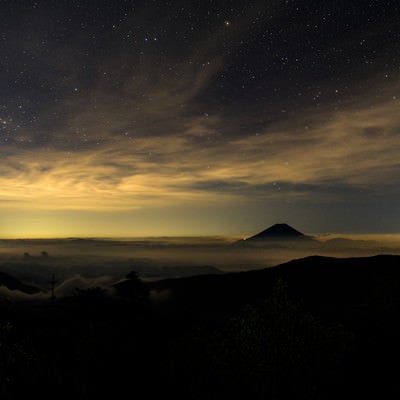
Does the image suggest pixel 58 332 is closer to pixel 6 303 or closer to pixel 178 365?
pixel 178 365

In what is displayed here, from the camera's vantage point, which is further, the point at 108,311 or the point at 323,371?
the point at 108,311

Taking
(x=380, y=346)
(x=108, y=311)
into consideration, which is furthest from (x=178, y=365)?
(x=108, y=311)

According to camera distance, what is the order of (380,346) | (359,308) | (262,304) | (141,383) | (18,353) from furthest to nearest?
(359,308) → (141,383) → (380,346) → (262,304) → (18,353)

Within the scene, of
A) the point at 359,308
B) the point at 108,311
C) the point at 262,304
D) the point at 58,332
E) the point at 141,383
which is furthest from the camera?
the point at 359,308

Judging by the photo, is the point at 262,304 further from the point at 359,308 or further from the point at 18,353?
the point at 359,308

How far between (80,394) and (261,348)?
21171 millimetres

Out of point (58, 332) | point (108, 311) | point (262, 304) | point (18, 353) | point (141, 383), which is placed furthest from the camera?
point (58, 332)

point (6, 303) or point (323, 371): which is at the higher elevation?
point (6, 303)

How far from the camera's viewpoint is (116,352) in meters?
55.9

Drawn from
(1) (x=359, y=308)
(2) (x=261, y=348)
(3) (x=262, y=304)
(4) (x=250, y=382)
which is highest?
(3) (x=262, y=304)

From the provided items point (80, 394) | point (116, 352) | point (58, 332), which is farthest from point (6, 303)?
point (58, 332)

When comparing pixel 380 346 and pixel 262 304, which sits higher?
pixel 262 304

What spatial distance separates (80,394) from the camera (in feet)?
141

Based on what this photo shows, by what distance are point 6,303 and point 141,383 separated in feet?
122
